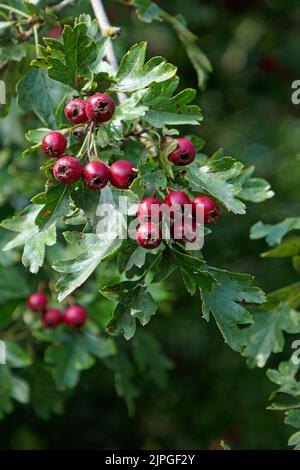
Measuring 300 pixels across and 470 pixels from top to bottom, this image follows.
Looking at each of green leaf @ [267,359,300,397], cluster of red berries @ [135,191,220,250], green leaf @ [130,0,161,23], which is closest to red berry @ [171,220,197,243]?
cluster of red berries @ [135,191,220,250]

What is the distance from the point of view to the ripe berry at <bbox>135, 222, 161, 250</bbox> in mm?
1461

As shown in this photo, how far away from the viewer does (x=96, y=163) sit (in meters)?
1.53

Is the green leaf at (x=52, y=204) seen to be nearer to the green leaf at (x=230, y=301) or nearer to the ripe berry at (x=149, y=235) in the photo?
the ripe berry at (x=149, y=235)

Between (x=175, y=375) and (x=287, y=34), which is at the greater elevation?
Result: (x=287, y=34)

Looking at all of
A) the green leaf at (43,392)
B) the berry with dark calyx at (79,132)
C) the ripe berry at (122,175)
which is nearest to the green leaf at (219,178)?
the ripe berry at (122,175)

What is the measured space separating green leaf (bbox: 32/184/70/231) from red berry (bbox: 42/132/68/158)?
0.22ft

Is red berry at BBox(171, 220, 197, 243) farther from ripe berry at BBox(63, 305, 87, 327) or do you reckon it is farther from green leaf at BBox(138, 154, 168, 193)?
ripe berry at BBox(63, 305, 87, 327)

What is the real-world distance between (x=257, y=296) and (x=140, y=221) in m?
0.32

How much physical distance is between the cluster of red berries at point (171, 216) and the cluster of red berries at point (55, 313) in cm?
109

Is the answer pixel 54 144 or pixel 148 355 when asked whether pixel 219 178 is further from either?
pixel 148 355

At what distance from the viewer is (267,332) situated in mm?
2062

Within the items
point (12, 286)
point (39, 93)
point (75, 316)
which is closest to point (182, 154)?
point (39, 93)

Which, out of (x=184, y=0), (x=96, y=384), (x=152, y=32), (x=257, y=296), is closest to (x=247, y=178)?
(x=257, y=296)
